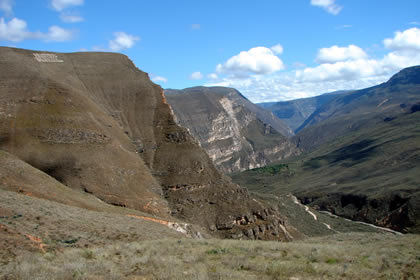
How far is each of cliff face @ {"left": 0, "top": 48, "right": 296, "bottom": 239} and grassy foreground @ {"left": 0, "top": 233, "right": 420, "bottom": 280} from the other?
30.7 m

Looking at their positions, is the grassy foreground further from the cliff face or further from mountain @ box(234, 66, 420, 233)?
mountain @ box(234, 66, 420, 233)

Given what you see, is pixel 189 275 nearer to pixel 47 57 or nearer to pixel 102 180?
pixel 102 180

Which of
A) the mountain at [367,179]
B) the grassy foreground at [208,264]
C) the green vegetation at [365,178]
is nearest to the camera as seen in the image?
the grassy foreground at [208,264]

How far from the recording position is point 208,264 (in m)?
13.6

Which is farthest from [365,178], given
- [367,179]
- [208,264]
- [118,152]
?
[208,264]

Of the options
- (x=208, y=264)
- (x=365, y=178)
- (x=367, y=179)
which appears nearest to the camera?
(x=208, y=264)

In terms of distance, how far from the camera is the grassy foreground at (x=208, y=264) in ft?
38.0

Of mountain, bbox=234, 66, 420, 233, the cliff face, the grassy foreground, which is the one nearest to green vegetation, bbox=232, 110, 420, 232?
mountain, bbox=234, 66, 420, 233

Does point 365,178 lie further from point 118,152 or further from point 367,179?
point 118,152

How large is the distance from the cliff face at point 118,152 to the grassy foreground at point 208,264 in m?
30.7

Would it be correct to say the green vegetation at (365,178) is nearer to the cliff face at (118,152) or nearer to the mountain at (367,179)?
the mountain at (367,179)

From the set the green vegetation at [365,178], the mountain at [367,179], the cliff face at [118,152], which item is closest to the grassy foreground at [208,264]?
the cliff face at [118,152]

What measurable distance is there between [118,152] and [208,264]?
4229 centimetres

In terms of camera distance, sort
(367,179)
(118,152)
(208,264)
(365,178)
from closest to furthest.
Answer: (208,264), (118,152), (367,179), (365,178)
